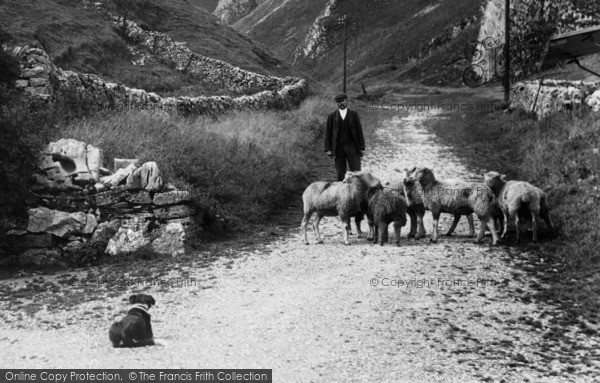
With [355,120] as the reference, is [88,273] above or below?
below

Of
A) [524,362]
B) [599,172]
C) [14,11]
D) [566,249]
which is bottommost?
[524,362]

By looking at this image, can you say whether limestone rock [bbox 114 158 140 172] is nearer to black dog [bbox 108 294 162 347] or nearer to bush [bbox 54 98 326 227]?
bush [bbox 54 98 326 227]

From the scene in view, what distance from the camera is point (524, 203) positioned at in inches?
400

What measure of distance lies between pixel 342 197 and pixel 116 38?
2728cm

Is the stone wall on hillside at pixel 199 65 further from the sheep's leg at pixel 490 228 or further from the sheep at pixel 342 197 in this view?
the sheep's leg at pixel 490 228

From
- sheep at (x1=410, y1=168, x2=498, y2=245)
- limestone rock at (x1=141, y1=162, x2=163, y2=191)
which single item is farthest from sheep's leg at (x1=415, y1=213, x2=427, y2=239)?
limestone rock at (x1=141, y1=162, x2=163, y2=191)

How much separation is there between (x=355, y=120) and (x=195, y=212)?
4121 mm

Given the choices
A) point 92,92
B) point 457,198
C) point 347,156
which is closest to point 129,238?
point 347,156

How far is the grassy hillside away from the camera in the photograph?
59219 mm

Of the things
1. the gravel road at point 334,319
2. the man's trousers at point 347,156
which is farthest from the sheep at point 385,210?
the man's trousers at point 347,156

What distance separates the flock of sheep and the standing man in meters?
1.86

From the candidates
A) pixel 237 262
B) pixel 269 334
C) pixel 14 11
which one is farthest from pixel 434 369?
pixel 14 11

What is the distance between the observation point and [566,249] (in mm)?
9633

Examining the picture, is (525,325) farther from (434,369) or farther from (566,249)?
(566,249)
